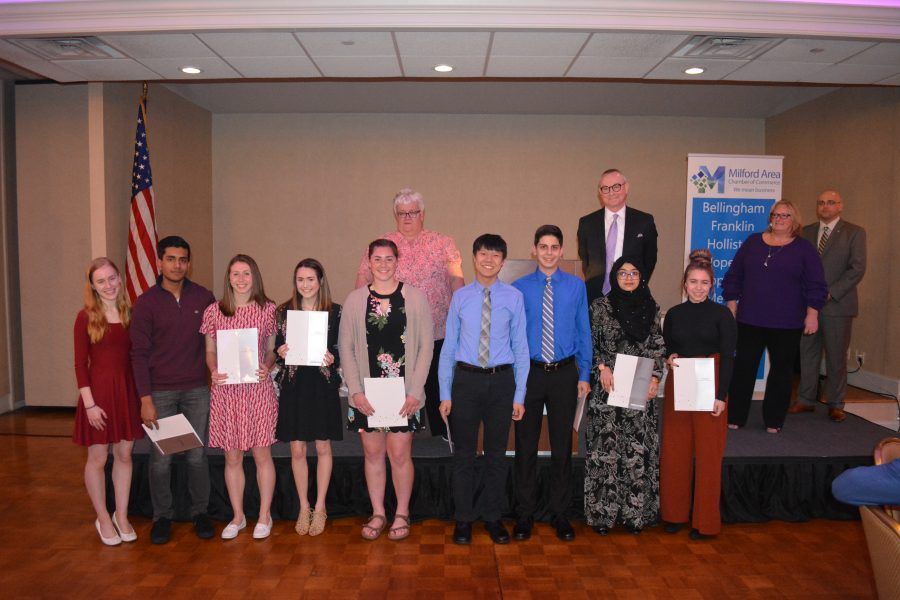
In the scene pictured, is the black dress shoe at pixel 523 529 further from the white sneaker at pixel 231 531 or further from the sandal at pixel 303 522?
the white sneaker at pixel 231 531

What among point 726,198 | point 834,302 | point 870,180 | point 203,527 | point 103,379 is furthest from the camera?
point 870,180

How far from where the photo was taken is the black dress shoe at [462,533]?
3.52 metres

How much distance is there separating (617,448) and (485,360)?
914 millimetres

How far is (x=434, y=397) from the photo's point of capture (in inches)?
160

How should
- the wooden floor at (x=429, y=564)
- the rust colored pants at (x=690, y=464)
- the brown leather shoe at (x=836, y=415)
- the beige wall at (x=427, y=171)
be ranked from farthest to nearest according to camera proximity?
the beige wall at (x=427, y=171) < the brown leather shoe at (x=836, y=415) < the rust colored pants at (x=690, y=464) < the wooden floor at (x=429, y=564)

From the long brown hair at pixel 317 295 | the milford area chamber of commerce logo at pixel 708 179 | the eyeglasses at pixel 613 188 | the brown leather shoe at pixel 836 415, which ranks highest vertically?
the milford area chamber of commerce logo at pixel 708 179

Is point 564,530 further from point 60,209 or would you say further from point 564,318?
point 60,209

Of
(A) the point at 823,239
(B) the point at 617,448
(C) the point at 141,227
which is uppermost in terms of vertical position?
(C) the point at 141,227

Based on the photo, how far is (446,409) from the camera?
336 centimetres

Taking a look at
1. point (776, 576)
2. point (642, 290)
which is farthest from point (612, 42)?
point (776, 576)

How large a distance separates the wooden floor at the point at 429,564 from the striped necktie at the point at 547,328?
41.6 inches

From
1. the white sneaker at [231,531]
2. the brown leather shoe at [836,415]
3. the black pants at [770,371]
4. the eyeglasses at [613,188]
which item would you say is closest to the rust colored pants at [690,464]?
the black pants at [770,371]

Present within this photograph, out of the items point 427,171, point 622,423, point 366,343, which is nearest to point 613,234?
point 622,423

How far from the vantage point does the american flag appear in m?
5.81
